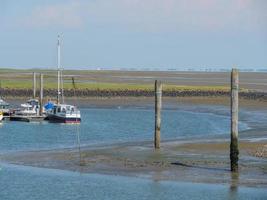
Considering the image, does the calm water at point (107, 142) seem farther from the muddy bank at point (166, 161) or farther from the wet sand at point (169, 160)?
the wet sand at point (169, 160)

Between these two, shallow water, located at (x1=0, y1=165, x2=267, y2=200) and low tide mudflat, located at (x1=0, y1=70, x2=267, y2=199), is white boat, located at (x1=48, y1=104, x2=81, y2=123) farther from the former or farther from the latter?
shallow water, located at (x1=0, y1=165, x2=267, y2=200)

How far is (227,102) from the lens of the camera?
9238 cm

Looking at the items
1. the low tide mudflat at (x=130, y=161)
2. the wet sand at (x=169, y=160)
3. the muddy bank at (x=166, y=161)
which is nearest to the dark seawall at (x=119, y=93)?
the low tide mudflat at (x=130, y=161)

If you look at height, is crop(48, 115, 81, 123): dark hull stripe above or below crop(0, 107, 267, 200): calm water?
above

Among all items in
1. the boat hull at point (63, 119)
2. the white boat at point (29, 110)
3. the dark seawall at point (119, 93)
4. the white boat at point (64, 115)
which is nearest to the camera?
the boat hull at point (63, 119)

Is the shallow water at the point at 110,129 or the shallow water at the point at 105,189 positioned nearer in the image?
the shallow water at the point at 105,189

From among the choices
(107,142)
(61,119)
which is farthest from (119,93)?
(107,142)

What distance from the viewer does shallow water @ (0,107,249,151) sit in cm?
4888

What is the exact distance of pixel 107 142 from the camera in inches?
1869

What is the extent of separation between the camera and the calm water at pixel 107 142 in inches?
1125

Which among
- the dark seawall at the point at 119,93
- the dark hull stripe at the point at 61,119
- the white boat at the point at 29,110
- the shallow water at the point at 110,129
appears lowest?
the shallow water at the point at 110,129

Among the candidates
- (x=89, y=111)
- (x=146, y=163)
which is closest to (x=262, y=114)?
(x=89, y=111)

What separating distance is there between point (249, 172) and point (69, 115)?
115ft

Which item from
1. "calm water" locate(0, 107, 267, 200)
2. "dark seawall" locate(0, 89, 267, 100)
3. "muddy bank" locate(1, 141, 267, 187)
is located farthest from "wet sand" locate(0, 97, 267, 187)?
"dark seawall" locate(0, 89, 267, 100)
